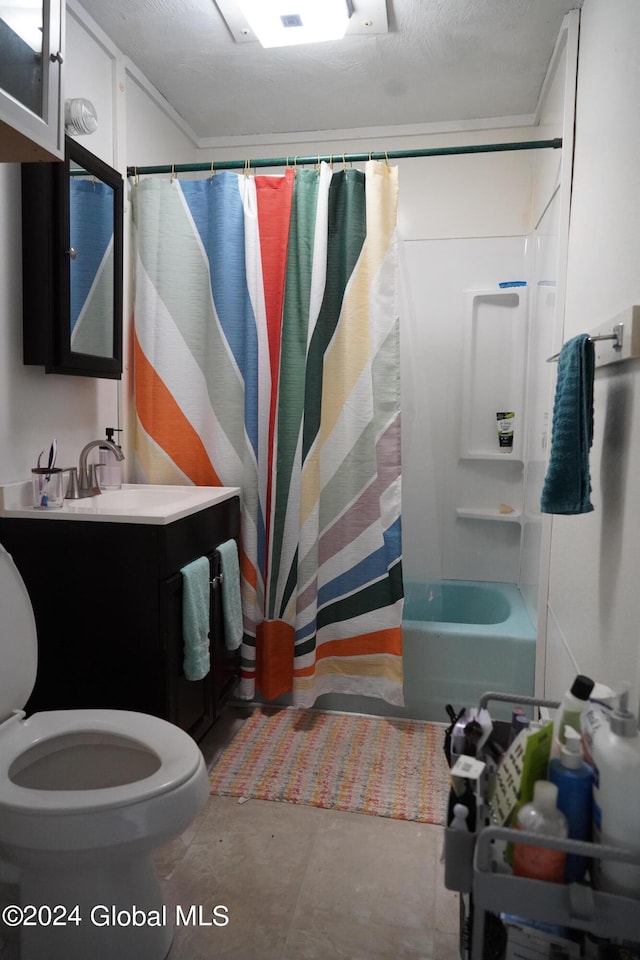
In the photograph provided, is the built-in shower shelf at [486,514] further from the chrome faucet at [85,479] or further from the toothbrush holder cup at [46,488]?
the toothbrush holder cup at [46,488]

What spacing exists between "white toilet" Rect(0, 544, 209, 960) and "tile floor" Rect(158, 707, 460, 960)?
0.15 meters

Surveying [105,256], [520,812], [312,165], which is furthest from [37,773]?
[312,165]

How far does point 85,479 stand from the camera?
2.10 metres

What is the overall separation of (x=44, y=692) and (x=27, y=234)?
1.33 meters

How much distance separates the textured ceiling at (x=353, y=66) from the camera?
2.04 metres

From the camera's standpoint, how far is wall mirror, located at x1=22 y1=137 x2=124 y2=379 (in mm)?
1815

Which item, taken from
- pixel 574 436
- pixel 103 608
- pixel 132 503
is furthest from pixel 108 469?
pixel 574 436

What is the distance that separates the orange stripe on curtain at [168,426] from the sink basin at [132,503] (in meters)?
0.09

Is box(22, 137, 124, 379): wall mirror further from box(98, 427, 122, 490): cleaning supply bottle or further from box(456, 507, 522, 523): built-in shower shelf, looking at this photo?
box(456, 507, 522, 523): built-in shower shelf

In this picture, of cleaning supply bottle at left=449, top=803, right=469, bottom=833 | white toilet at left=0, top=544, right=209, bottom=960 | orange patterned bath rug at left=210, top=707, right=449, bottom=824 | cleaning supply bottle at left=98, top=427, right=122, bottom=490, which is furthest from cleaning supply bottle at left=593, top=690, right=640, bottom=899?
cleaning supply bottle at left=98, top=427, right=122, bottom=490

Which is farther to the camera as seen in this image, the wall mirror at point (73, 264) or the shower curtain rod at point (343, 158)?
the shower curtain rod at point (343, 158)

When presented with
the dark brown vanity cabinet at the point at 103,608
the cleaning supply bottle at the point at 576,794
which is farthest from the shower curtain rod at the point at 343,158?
the cleaning supply bottle at the point at 576,794

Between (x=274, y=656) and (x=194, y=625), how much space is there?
0.66 m

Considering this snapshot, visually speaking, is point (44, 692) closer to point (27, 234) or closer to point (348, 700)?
point (348, 700)
